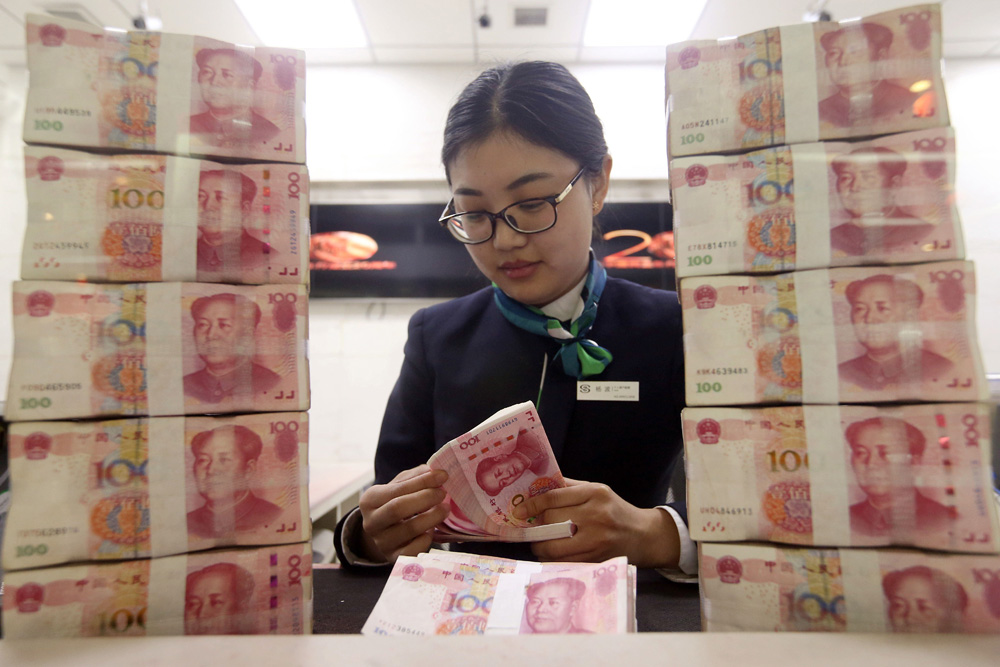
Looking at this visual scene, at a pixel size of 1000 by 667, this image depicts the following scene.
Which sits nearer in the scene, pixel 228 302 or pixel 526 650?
pixel 526 650

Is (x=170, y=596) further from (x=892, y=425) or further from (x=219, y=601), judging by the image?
(x=892, y=425)

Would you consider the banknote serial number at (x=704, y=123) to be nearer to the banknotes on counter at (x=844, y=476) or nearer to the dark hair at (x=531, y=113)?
the banknotes on counter at (x=844, y=476)

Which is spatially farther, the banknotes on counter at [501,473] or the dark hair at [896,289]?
the banknotes on counter at [501,473]

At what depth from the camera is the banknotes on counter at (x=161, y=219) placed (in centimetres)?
58

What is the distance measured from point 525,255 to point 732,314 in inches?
21.4

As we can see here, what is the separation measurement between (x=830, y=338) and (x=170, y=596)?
704mm

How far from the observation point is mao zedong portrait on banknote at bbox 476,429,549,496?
0.83 metres

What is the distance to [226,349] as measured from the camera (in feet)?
1.96

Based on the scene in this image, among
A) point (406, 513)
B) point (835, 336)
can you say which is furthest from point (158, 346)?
point (835, 336)

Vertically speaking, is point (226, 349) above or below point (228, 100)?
below

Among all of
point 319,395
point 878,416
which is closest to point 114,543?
point 878,416

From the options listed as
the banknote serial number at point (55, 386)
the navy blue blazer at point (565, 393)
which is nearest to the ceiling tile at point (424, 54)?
the navy blue blazer at point (565, 393)

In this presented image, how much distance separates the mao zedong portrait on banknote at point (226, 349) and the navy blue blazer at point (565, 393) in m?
0.68

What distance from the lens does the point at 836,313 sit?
1.88ft
